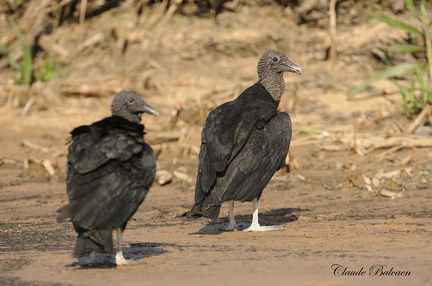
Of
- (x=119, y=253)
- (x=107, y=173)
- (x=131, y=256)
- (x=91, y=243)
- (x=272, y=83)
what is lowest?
(x=131, y=256)

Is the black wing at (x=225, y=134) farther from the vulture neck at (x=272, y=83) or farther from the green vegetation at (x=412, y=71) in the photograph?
the green vegetation at (x=412, y=71)

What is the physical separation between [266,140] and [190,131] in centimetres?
453

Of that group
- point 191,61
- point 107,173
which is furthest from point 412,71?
point 107,173

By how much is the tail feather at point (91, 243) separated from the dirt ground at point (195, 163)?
164mm

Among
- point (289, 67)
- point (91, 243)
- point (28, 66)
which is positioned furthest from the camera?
point (28, 66)

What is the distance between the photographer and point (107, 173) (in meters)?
6.29

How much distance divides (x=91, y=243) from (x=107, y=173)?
464mm

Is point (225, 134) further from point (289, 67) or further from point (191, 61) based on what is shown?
point (191, 61)

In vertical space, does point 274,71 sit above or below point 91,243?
→ above

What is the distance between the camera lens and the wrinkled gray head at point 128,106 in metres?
6.97

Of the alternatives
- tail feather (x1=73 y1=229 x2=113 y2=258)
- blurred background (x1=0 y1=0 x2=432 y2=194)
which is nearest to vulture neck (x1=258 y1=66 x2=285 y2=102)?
blurred background (x1=0 y1=0 x2=432 y2=194)

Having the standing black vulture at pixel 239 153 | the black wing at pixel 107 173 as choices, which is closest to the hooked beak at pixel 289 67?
the standing black vulture at pixel 239 153

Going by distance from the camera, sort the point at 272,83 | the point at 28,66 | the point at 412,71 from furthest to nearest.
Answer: the point at 28,66 < the point at 412,71 < the point at 272,83

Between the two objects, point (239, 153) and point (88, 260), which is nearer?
point (88, 260)
